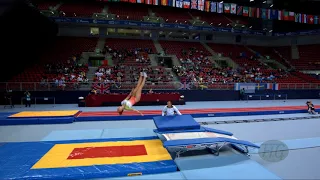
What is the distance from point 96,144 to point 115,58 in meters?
16.6

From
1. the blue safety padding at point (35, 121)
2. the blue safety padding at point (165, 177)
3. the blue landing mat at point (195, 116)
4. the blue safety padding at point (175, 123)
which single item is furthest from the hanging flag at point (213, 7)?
the blue safety padding at point (165, 177)

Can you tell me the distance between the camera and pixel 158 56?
76.6ft

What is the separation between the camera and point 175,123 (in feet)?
21.7

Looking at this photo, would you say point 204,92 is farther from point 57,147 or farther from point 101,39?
point 101,39

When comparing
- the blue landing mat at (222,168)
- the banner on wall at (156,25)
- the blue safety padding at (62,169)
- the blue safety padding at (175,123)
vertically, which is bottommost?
the blue landing mat at (222,168)

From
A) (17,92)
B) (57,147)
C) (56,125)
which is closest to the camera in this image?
(57,147)

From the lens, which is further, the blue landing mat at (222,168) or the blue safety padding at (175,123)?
the blue safety padding at (175,123)

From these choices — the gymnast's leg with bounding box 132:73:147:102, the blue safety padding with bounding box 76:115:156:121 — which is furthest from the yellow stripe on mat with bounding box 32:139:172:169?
the blue safety padding with bounding box 76:115:156:121

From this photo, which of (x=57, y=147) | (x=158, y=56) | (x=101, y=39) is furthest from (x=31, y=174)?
(x=101, y=39)

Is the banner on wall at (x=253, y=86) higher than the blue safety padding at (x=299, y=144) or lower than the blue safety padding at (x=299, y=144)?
higher

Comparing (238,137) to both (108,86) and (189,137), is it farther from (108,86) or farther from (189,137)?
(108,86)

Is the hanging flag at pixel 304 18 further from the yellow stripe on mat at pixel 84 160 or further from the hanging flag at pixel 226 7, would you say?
the yellow stripe on mat at pixel 84 160

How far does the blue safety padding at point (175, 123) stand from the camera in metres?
6.30

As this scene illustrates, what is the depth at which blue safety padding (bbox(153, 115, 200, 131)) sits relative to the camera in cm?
630
